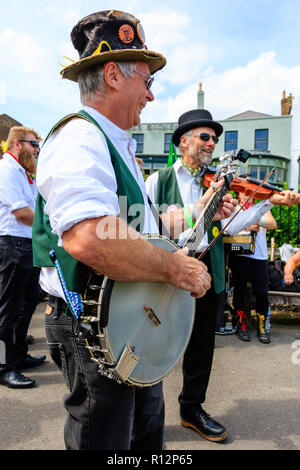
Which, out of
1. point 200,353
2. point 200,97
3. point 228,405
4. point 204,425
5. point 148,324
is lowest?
point 228,405

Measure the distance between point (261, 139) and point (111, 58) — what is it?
95.4 ft

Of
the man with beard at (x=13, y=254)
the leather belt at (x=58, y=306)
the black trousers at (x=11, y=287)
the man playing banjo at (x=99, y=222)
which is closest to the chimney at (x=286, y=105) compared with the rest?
the man with beard at (x=13, y=254)

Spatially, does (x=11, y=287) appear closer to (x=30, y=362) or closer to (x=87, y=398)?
(x=30, y=362)

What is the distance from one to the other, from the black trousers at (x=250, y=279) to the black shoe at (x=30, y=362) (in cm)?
262

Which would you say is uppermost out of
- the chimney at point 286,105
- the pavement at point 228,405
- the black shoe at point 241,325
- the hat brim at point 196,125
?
the chimney at point 286,105

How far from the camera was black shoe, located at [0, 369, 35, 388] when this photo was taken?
3.05m

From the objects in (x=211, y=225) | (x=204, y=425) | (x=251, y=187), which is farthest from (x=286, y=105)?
(x=204, y=425)

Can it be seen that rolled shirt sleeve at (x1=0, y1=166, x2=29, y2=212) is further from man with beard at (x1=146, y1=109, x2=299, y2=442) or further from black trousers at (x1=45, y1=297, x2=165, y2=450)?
black trousers at (x1=45, y1=297, x2=165, y2=450)

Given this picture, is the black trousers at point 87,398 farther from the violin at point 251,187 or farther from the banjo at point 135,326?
the violin at point 251,187

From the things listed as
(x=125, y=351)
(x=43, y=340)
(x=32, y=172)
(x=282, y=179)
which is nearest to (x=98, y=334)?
(x=125, y=351)

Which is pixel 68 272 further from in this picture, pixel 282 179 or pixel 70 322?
pixel 282 179

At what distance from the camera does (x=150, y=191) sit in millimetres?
2654

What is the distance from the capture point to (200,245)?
99.6 inches

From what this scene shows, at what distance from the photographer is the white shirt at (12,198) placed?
3.13m
